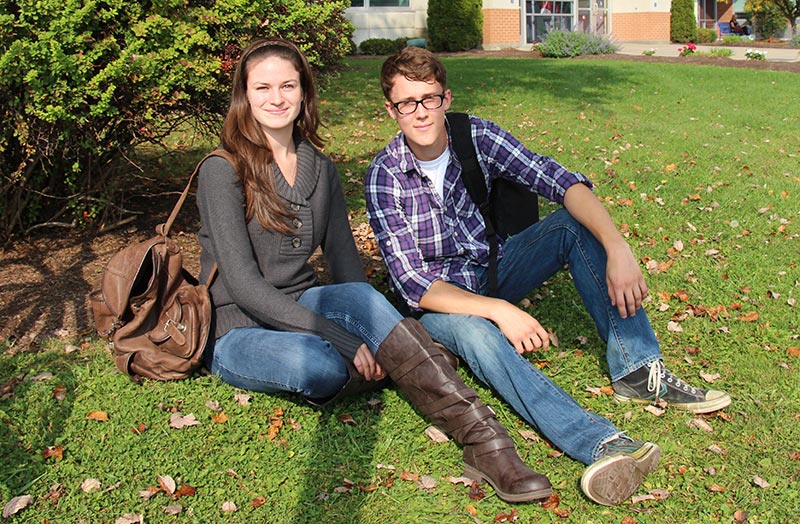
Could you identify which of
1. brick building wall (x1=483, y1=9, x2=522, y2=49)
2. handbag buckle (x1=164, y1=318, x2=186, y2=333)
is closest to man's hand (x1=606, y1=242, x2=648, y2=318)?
handbag buckle (x1=164, y1=318, x2=186, y2=333)

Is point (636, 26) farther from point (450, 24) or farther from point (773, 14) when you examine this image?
point (450, 24)

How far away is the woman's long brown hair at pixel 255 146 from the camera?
11.7 ft

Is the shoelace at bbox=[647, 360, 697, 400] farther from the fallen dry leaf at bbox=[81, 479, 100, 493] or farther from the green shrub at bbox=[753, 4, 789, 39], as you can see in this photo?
the green shrub at bbox=[753, 4, 789, 39]

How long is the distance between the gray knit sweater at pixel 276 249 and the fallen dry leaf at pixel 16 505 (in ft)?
3.47

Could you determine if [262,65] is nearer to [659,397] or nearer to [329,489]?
[329,489]

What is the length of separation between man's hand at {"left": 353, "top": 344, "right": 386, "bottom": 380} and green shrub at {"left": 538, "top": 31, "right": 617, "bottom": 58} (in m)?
19.5

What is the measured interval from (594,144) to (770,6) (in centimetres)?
3135

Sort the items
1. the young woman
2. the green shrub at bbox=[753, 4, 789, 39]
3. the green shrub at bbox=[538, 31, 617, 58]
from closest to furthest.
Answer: the young woman → the green shrub at bbox=[538, 31, 617, 58] → the green shrub at bbox=[753, 4, 789, 39]

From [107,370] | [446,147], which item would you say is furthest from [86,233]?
[446,147]

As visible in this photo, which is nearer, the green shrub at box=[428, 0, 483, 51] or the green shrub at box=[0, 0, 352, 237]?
the green shrub at box=[0, 0, 352, 237]

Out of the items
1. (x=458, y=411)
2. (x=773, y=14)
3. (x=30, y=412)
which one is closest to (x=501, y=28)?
(x=773, y=14)

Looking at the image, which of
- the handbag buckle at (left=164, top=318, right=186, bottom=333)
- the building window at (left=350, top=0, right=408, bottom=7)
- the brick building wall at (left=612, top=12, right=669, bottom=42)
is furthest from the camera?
the brick building wall at (left=612, top=12, right=669, bottom=42)

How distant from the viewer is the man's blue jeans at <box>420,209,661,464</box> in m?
3.28

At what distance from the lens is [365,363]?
3.40 m
